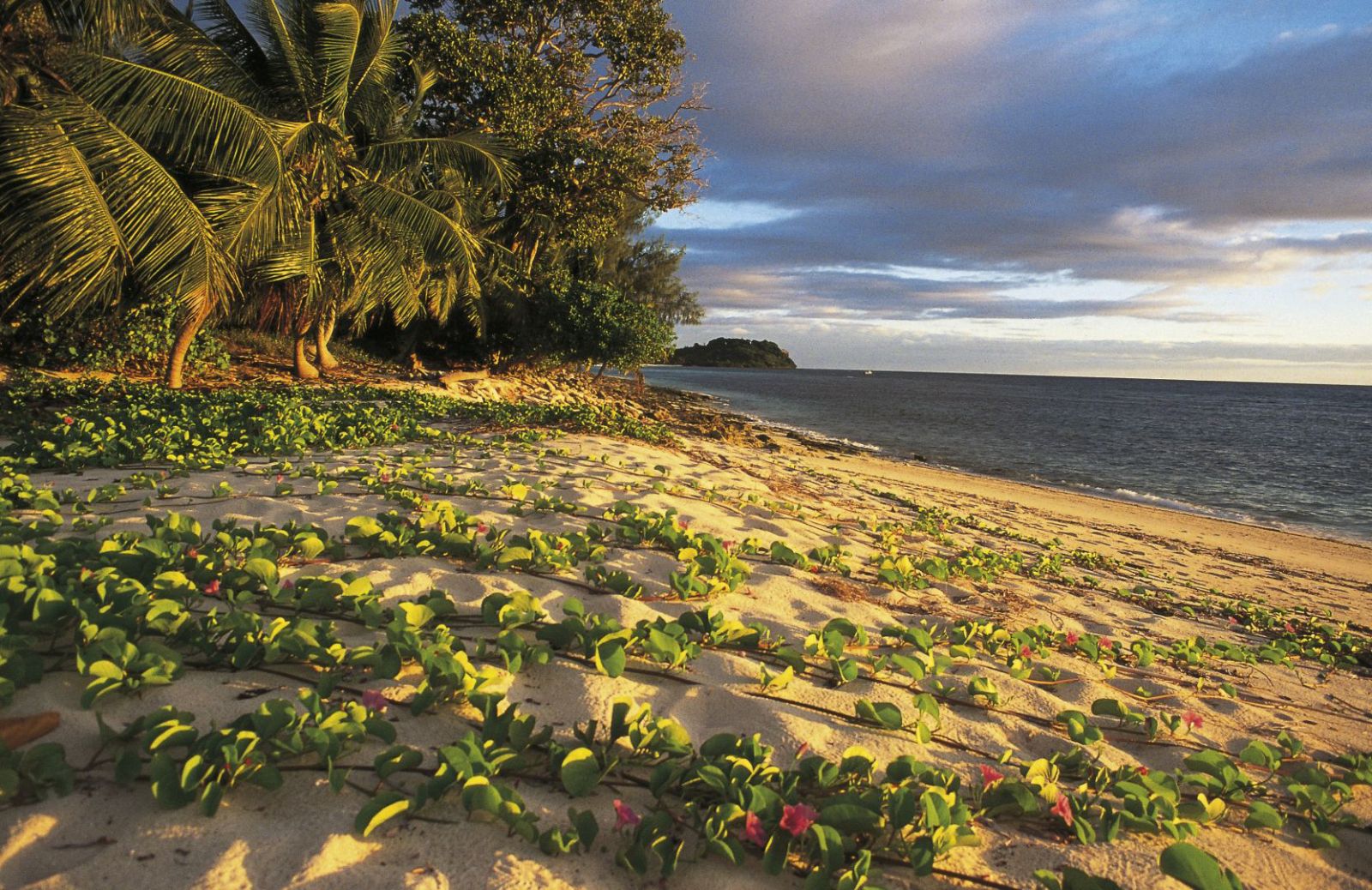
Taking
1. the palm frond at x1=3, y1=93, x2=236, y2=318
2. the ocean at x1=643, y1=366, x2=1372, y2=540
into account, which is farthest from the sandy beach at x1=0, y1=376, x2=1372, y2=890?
the ocean at x1=643, y1=366, x2=1372, y2=540

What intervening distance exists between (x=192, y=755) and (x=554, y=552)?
1.87 metres

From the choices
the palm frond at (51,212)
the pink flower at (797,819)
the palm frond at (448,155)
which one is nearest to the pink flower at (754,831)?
the pink flower at (797,819)

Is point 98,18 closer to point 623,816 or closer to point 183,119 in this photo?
point 183,119

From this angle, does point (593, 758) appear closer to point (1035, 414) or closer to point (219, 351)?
point (219, 351)

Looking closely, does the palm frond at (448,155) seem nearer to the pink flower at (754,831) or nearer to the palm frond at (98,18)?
the palm frond at (98,18)

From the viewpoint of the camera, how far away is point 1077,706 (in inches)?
113

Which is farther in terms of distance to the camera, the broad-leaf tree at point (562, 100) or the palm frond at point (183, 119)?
the broad-leaf tree at point (562, 100)

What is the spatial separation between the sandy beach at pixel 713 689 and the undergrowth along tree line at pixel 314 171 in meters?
6.60

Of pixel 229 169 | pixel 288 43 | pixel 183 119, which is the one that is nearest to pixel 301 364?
pixel 229 169

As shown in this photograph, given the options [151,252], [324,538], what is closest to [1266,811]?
[324,538]

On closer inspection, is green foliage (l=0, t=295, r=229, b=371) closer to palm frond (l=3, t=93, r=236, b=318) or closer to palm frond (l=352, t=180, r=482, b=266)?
palm frond (l=3, t=93, r=236, b=318)

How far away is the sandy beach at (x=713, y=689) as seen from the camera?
1.53 m

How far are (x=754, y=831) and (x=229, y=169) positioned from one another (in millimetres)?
12305

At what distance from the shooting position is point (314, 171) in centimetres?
1203
